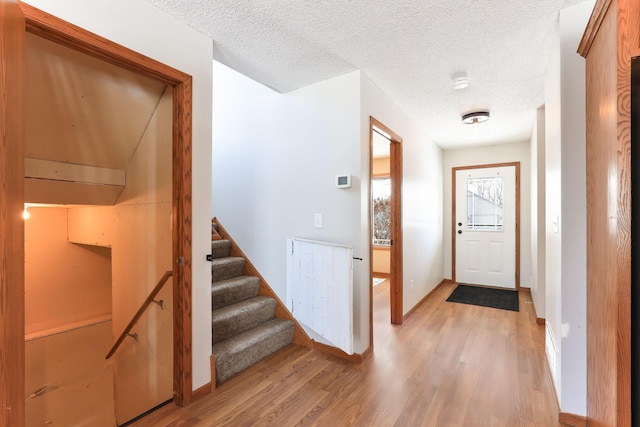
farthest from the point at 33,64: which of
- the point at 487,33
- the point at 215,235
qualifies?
the point at 487,33

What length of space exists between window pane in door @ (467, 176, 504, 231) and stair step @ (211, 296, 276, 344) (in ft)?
12.6

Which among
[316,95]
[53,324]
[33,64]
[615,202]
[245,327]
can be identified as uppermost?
[316,95]

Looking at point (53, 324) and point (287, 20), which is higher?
point (287, 20)

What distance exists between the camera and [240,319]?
2.65 m

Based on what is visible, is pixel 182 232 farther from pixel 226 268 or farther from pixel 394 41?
pixel 394 41

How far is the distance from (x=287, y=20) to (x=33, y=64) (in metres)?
1.46

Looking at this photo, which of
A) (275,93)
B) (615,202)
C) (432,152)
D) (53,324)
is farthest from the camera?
(432,152)

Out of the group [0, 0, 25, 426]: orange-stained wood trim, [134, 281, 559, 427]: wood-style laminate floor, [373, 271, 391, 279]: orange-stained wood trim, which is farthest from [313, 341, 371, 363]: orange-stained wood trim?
[373, 271, 391, 279]: orange-stained wood trim

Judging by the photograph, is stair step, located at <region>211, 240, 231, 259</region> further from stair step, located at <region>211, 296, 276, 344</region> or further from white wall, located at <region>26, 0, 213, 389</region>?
white wall, located at <region>26, 0, 213, 389</region>

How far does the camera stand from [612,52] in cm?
123

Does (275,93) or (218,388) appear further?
(275,93)

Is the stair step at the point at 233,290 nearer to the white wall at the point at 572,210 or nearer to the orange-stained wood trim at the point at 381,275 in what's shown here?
the white wall at the point at 572,210

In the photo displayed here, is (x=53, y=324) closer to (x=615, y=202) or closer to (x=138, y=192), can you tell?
(x=138, y=192)

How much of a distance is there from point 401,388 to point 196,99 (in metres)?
2.44
